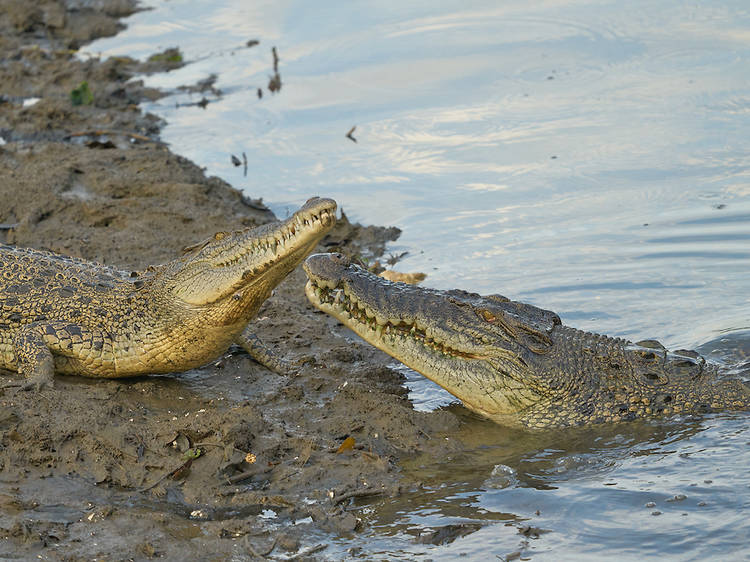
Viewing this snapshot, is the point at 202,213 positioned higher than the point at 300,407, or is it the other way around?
the point at 202,213

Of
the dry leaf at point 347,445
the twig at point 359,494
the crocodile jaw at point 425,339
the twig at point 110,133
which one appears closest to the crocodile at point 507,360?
the crocodile jaw at point 425,339

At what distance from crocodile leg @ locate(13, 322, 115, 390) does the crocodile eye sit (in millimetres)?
1987

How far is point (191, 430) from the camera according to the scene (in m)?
4.67

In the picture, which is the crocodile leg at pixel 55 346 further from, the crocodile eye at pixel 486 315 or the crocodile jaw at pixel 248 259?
the crocodile eye at pixel 486 315

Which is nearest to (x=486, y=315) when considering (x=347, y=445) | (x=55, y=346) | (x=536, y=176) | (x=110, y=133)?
(x=347, y=445)

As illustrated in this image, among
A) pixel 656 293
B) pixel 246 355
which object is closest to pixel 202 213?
pixel 246 355

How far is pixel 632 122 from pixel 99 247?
5.19 metres

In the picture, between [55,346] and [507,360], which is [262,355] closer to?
[55,346]

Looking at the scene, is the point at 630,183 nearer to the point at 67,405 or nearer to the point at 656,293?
the point at 656,293

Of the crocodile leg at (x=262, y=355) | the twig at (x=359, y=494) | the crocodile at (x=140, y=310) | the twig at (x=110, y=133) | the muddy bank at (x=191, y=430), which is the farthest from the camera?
the twig at (x=110, y=133)

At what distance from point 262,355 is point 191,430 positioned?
1207 mm

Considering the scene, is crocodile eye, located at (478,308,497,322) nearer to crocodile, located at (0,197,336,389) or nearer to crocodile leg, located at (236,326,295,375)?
crocodile, located at (0,197,336,389)

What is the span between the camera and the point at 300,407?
5.37 m

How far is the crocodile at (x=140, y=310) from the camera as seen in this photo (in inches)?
202
